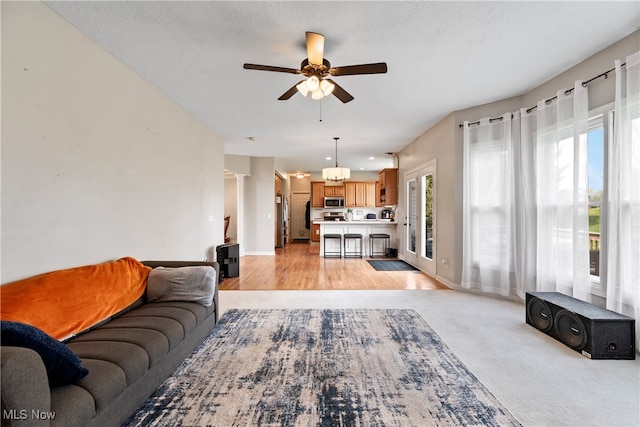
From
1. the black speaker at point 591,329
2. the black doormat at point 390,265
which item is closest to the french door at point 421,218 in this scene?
the black doormat at point 390,265

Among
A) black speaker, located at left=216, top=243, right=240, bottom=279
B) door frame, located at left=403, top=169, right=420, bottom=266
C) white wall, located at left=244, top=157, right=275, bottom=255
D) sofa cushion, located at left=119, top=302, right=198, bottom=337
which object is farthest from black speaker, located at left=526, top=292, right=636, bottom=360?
white wall, located at left=244, top=157, right=275, bottom=255

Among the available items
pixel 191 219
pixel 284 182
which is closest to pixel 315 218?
pixel 284 182

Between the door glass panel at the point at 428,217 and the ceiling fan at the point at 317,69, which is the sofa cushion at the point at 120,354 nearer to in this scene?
the ceiling fan at the point at 317,69

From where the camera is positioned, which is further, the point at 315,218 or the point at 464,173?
the point at 315,218

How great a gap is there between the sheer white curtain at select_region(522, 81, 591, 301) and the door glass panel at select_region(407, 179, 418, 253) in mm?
2865

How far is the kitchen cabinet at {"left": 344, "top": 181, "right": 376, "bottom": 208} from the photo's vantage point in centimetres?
1013

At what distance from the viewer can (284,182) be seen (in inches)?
412

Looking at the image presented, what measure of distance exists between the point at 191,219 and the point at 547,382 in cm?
434

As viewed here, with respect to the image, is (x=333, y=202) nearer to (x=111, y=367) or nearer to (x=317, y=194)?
(x=317, y=194)

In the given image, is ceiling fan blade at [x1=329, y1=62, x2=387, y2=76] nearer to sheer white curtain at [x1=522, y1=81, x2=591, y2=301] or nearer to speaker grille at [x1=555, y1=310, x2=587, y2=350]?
sheer white curtain at [x1=522, y1=81, x2=591, y2=301]

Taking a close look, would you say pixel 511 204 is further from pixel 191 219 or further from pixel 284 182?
pixel 284 182

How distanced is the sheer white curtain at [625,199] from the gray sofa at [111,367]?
3548 millimetres

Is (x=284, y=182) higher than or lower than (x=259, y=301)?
higher

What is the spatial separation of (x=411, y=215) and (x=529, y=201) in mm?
3060
